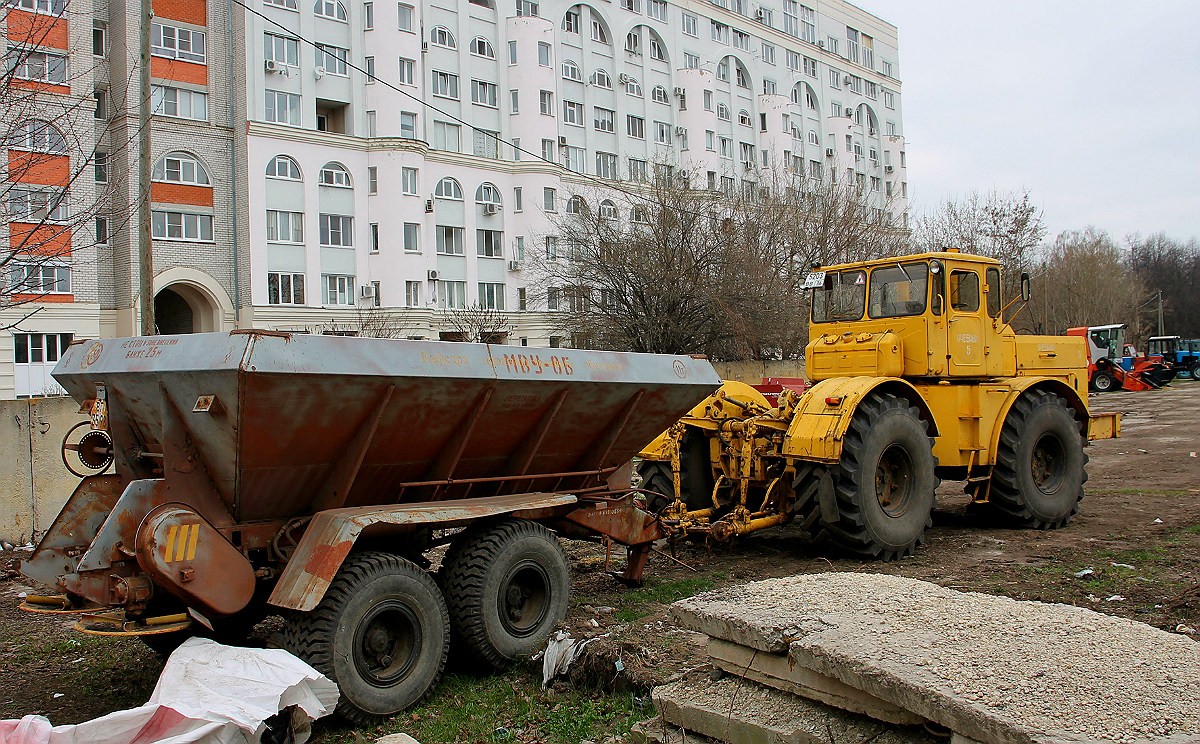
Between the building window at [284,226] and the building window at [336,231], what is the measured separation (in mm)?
744

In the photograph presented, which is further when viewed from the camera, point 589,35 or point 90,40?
point 589,35

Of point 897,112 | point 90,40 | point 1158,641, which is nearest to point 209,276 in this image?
point 90,40

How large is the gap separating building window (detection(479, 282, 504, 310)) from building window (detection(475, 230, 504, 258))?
123cm

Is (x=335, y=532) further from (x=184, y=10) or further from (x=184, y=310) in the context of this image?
(x=184, y=310)

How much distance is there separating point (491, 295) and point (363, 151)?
766 centimetres

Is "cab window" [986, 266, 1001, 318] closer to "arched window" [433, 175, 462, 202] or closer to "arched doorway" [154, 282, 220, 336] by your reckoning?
"arched doorway" [154, 282, 220, 336]

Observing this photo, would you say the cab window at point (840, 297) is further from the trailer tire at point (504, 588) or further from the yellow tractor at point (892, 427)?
the trailer tire at point (504, 588)

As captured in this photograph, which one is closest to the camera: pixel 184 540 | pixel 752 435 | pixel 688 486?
pixel 184 540

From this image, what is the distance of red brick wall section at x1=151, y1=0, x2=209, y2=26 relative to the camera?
30891mm

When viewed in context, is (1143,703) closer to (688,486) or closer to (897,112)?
(688,486)

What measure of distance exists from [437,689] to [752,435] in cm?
390

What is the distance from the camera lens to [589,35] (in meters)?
42.4

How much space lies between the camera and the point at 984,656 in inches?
146

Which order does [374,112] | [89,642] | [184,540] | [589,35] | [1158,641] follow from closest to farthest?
[1158,641] < [184,540] < [89,642] < [374,112] < [589,35]
